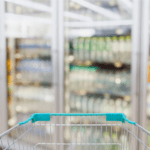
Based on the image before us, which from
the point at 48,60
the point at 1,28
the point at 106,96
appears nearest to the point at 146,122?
the point at 106,96

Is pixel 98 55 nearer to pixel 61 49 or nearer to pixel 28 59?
pixel 61 49

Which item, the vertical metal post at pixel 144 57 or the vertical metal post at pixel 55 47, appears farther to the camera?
the vertical metal post at pixel 55 47

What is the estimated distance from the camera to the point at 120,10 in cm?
194

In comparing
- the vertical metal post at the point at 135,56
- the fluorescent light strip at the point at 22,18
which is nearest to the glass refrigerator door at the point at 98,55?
the vertical metal post at the point at 135,56

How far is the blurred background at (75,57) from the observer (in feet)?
5.89

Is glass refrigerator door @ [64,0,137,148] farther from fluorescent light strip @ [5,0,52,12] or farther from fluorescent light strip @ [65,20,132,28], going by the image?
fluorescent light strip @ [5,0,52,12]

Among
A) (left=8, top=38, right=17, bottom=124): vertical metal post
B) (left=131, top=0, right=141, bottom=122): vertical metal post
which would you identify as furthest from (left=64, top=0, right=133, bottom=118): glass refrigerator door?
(left=8, top=38, right=17, bottom=124): vertical metal post

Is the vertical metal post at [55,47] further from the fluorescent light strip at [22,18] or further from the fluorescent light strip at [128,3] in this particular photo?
the fluorescent light strip at [128,3]

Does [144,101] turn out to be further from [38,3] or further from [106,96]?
[38,3]

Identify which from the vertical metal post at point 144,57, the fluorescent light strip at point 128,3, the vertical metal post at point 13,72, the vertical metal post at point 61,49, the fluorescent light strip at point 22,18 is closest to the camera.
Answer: the vertical metal post at point 144,57

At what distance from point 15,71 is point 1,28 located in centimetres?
70

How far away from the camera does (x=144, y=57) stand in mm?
1726

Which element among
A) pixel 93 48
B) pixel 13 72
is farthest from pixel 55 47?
pixel 13 72

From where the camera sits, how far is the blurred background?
5.89 feet
